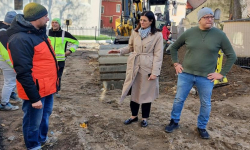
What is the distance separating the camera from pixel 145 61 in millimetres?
3842

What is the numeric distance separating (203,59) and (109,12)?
1753 inches

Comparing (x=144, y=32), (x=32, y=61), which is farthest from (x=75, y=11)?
(x=32, y=61)

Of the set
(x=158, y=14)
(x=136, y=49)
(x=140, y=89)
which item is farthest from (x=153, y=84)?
(x=158, y=14)

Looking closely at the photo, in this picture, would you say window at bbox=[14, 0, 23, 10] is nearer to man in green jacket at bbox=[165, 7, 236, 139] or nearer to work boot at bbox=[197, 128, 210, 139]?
man in green jacket at bbox=[165, 7, 236, 139]

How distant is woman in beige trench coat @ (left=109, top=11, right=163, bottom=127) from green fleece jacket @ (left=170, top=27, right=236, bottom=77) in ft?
1.47

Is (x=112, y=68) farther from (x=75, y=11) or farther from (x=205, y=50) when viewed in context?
(x=75, y=11)

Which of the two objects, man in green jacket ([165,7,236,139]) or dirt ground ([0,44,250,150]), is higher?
man in green jacket ([165,7,236,139])

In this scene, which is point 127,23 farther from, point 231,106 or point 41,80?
point 41,80

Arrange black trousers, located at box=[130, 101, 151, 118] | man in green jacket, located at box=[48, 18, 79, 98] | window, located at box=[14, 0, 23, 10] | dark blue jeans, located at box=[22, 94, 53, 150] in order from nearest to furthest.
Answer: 1. dark blue jeans, located at box=[22, 94, 53, 150]
2. black trousers, located at box=[130, 101, 151, 118]
3. man in green jacket, located at box=[48, 18, 79, 98]
4. window, located at box=[14, 0, 23, 10]

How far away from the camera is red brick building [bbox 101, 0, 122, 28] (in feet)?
152

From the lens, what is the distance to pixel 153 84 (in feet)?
13.0

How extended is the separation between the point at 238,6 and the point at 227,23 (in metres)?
4.89

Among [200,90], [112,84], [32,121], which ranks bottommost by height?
[112,84]

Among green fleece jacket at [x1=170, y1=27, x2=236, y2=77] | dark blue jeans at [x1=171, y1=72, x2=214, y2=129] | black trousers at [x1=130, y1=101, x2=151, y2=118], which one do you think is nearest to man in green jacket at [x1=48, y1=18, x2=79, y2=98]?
black trousers at [x1=130, y1=101, x2=151, y2=118]
